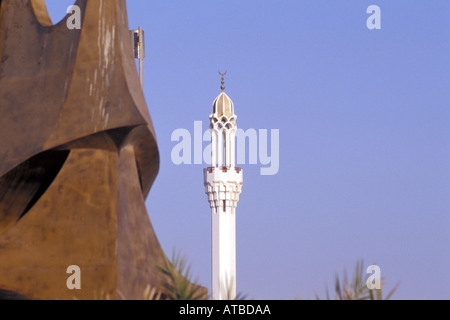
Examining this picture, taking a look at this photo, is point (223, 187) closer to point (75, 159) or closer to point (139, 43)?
point (139, 43)

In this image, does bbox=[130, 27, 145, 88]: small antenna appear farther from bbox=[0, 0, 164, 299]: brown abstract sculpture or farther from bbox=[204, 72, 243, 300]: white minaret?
bbox=[204, 72, 243, 300]: white minaret

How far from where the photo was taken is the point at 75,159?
18234 mm

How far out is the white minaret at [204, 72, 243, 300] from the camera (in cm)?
5831

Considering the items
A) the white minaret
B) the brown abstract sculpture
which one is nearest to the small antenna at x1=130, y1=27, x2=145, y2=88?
the brown abstract sculpture

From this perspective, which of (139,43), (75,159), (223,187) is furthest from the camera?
(223,187)

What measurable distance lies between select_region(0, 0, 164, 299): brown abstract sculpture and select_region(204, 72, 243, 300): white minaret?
38.5 metres

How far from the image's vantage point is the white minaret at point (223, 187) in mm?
58312

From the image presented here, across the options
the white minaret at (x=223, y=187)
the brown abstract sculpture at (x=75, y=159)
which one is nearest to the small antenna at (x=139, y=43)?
the brown abstract sculpture at (x=75, y=159)

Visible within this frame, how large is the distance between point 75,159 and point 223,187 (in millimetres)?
40865

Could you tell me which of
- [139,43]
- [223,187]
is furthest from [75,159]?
[223,187]

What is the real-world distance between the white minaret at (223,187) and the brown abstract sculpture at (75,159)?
1517 inches

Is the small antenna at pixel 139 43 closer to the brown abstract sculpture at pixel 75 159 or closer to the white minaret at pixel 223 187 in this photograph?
the brown abstract sculpture at pixel 75 159

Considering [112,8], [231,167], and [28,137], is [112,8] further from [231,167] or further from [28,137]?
[231,167]
